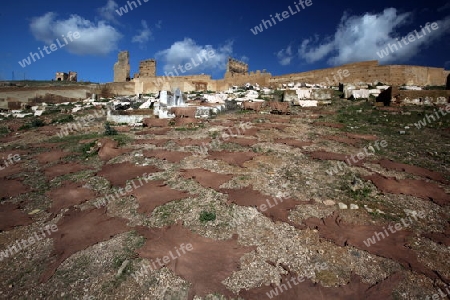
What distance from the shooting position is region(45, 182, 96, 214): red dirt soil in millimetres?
4918

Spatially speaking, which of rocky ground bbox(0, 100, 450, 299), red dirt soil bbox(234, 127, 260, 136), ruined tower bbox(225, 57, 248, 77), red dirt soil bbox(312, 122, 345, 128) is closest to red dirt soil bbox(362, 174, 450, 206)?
rocky ground bbox(0, 100, 450, 299)

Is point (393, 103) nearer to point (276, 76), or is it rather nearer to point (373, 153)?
point (373, 153)

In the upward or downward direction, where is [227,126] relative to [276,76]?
downward

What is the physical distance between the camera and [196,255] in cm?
348

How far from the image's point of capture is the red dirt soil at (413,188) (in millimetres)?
4789

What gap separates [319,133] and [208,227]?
694 cm

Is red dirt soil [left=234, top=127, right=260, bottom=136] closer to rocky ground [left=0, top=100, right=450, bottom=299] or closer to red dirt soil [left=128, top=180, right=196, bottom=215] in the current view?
rocky ground [left=0, top=100, right=450, bottom=299]

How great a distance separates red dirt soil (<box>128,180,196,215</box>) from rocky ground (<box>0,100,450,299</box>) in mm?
36

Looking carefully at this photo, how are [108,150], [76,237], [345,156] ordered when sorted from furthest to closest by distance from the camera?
[108,150] < [345,156] < [76,237]

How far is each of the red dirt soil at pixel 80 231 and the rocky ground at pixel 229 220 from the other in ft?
0.09

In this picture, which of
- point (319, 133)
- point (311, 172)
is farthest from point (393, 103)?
point (311, 172)

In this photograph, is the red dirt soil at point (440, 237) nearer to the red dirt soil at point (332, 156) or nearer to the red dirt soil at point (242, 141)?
the red dirt soil at point (332, 156)

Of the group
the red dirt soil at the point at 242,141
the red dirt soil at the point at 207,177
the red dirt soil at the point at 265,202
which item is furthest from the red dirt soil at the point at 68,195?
the red dirt soil at the point at 242,141

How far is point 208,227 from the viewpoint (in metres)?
4.07
